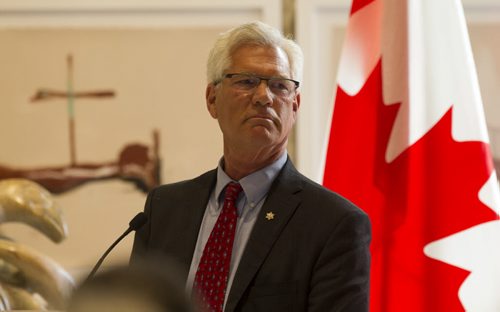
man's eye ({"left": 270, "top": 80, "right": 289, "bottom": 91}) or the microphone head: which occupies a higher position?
man's eye ({"left": 270, "top": 80, "right": 289, "bottom": 91})

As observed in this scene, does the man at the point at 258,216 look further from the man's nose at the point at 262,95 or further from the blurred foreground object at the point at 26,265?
the blurred foreground object at the point at 26,265

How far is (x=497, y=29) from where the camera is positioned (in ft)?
11.6

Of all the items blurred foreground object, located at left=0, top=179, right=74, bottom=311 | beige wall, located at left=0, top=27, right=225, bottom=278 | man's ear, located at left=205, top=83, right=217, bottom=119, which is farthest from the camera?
beige wall, located at left=0, top=27, right=225, bottom=278

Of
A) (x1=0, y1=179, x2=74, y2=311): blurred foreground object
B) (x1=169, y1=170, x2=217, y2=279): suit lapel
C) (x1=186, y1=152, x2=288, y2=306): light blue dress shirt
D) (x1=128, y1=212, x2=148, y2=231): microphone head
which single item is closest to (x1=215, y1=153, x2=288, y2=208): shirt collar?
(x1=186, y1=152, x2=288, y2=306): light blue dress shirt

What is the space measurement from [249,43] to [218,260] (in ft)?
1.78

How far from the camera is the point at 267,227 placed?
1864mm

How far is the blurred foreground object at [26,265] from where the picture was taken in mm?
2297

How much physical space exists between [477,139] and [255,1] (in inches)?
55.3

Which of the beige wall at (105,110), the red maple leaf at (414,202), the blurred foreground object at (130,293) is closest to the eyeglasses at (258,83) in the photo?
the red maple leaf at (414,202)

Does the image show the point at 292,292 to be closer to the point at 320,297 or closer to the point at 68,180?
the point at 320,297

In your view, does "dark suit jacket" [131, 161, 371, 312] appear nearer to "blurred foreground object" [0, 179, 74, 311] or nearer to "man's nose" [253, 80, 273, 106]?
"man's nose" [253, 80, 273, 106]

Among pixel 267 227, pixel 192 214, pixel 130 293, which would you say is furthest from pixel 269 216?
pixel 130 293

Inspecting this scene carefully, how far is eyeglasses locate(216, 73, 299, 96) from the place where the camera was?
198 cm

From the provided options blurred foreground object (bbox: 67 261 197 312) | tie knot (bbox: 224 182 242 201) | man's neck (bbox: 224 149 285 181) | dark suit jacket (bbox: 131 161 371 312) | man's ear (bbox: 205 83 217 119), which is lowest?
dark suit jacket (bbox: 131 161 371 312)
